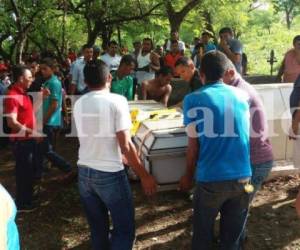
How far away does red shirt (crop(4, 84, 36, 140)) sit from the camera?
4.62 metres

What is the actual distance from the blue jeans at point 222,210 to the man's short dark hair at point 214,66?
73 cm

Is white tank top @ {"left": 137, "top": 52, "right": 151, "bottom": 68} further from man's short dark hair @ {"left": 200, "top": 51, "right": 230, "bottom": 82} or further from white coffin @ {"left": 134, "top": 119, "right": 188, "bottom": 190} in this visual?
man's short dark hair @ {"left": 200, "top": 51, "right": 230, "bottom": 82}

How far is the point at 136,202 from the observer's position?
5.32 meters

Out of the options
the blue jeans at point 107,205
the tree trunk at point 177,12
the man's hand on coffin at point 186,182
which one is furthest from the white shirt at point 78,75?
the tree trunk at point 177,12

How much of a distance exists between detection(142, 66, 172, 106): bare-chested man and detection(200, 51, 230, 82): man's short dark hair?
3.43m

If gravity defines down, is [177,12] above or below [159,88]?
above

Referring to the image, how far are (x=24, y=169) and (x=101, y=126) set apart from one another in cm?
210

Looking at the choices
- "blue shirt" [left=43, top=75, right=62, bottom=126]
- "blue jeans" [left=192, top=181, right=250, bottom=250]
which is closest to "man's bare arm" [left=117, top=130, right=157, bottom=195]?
"blue jeans" [left=192, top=181, right=250, bottom=250]

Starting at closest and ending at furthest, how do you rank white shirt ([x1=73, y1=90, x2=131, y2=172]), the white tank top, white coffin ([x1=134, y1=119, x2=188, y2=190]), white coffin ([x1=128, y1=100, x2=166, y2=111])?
white shirt ([x1=73, y1=90, x2=131, y2=172])
white coffin ([x1=134, y1=119, x2=188, y2=190])
white coffin ([x1=128, y1=100, x2=166, y2=111])
the white tank top

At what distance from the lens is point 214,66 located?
3.01 m

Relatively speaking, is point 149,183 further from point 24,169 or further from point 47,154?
point 47,154

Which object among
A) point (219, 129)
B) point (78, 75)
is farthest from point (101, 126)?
point (78, 75)

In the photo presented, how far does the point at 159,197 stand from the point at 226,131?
258 cm

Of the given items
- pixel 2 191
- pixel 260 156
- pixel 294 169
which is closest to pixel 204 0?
pixel 294 169
